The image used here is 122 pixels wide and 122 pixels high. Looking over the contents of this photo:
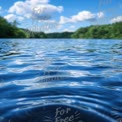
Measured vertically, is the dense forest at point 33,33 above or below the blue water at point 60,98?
below

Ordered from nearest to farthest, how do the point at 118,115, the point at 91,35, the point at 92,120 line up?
the point at 92,120 < the point at 118,115 < the point at 91,35

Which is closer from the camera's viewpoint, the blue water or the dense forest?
the blue water

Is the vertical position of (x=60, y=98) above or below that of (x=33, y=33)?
above

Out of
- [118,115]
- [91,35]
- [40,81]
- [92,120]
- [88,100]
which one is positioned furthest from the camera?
[91,35]

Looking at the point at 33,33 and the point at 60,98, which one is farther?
the point at 33,33

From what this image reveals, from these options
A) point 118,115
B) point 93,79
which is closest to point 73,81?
point 93,79

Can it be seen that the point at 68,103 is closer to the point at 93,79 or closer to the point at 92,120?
the point at 92,120

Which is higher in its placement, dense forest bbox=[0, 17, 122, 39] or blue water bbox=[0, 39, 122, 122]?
blue water bbox=[0, 39, 122, 122]

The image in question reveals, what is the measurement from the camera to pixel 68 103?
13.7 ft

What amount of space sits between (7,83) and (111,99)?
2528mm

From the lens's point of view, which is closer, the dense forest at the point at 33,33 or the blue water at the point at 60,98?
the blue water at the point at 60,98

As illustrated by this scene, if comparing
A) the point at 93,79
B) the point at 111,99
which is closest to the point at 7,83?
the point at 93,79

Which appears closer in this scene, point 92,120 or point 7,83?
point 92,120

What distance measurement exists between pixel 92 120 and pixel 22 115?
3.05 feet
